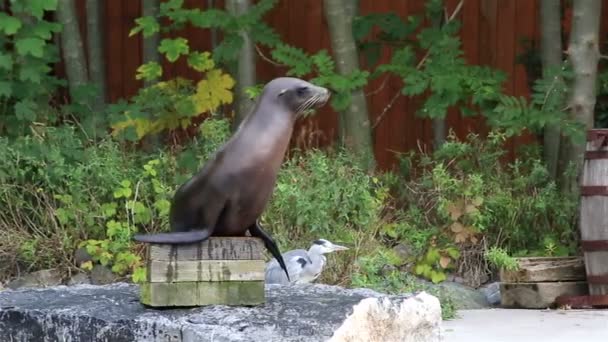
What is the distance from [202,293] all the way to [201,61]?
451 centimetres

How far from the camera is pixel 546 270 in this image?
23.4 ft

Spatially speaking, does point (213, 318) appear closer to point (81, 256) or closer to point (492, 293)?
point (81, 256)

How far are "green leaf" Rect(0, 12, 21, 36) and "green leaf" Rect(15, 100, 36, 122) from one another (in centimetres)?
52

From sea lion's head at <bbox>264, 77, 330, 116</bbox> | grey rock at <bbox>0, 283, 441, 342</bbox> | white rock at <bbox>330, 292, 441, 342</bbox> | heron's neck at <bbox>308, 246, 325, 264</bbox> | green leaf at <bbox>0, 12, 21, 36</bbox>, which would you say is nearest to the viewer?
grey rock at <bbox>0, 283, 441, 342</bbox>

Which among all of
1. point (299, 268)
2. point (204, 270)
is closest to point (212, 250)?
point (204, 270)

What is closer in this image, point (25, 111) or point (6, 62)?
point (6, 62)

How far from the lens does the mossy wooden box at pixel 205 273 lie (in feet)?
13.5

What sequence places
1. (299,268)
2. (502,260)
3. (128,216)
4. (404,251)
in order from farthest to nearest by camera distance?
(404,251), (128,216), (502,260), (299,268)

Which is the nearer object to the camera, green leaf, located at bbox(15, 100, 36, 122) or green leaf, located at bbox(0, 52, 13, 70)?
green leaf, located at bbox(0, 52, 13, 70)

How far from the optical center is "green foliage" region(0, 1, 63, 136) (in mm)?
7793

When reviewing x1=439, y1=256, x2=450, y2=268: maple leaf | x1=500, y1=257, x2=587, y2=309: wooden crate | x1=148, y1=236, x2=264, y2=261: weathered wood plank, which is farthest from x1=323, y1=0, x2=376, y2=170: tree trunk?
x1=148, y1=236, x2=264, y2=261: weathered wood plank

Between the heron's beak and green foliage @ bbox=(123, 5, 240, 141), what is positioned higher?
green foliage @ bbox=(123, 5, 240, 141)

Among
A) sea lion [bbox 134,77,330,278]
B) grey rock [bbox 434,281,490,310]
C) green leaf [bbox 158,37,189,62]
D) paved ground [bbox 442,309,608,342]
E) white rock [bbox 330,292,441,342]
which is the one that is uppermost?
green leaf [bbox 158,37,189,62]

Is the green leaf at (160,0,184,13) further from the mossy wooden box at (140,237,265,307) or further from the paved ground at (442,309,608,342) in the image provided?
the mossy wooden box at (140,237,265,307)
